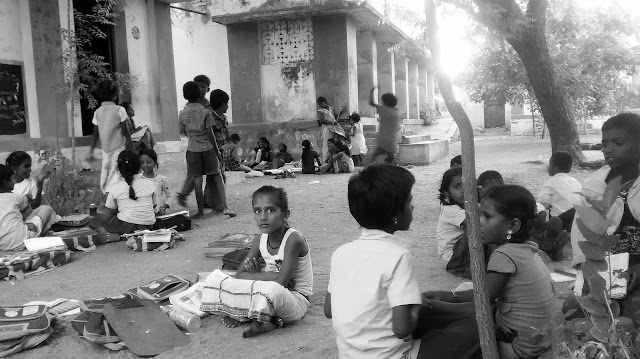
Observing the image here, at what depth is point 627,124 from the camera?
3039 millimetres

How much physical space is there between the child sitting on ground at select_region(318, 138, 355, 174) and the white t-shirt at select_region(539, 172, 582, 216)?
7149 millimetres

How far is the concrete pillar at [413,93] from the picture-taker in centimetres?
2334

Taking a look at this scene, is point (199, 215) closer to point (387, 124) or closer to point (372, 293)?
point (387, 124)

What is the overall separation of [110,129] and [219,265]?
2809mm

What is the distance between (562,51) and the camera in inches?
651

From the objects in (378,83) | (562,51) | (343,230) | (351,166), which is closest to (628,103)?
(562,51)

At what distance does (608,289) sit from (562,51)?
1631cm

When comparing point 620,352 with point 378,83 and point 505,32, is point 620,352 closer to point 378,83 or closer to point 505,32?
point 505,32

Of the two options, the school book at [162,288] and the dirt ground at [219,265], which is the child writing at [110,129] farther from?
the school book at [162,288]

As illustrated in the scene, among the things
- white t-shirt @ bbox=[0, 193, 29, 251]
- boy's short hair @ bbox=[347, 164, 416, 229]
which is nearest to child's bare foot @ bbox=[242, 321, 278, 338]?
boy's short hair @ bbox=[347, 164, 416, 229]

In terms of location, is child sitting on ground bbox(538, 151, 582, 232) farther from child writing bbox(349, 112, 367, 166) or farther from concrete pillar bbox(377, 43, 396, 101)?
concrete pillar bbox(377, 43, 396, 101)

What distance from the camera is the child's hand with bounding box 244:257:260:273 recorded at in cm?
374

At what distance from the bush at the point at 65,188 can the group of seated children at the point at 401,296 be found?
5.43 meters

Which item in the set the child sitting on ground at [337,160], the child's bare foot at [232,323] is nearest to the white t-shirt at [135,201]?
the child's bare foot at [232,323]
